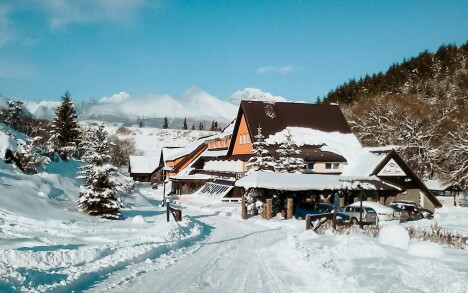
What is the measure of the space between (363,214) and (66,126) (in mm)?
43251

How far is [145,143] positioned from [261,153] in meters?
114

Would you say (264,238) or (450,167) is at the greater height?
(450,167)

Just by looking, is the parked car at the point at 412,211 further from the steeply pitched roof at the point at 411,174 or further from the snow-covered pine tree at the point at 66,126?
the snow-covered pine tree at the point at 66,126

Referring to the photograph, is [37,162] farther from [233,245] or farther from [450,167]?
[450,167]

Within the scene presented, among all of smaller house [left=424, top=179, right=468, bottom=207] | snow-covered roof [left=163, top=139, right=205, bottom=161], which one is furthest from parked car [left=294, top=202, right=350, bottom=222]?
snow-covered roof [left=163, top=139, right=205, bottom=161]

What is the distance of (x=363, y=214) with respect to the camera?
2638cm

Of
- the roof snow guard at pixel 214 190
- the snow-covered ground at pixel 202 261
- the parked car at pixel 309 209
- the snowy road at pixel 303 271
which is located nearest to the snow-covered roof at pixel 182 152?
the roof snow guard at pixel 214 190

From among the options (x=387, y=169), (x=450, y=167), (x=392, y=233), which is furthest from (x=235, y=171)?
(x=392, y=233)

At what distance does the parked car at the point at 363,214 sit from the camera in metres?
26.1

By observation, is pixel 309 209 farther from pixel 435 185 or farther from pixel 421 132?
pixel 421 132

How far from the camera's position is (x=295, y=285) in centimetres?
1020

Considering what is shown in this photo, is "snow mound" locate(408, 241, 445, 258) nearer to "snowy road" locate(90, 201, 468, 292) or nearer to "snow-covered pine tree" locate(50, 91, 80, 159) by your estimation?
"snowy road" locate(90, 201, 468, 292)

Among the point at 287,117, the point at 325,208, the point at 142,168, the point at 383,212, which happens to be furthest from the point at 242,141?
the point at 142,168

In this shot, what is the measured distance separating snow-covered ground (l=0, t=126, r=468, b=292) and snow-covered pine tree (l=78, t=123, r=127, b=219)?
167 inches
